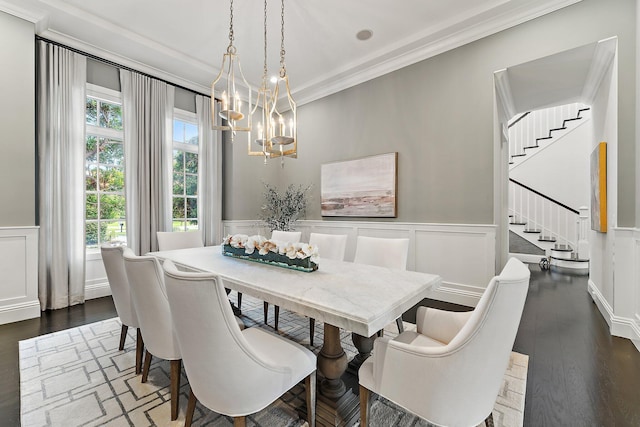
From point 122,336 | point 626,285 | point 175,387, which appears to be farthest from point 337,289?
point 626,285

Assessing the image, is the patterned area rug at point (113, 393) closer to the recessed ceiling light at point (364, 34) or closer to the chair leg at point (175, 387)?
the chair leg at point (175, 387)

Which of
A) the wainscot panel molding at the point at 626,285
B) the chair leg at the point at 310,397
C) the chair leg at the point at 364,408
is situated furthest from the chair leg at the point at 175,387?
the wainscot panel molding at the point at 626,285

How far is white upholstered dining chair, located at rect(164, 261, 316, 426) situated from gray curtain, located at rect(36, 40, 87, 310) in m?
3.17

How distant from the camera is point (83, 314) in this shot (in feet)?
10.2

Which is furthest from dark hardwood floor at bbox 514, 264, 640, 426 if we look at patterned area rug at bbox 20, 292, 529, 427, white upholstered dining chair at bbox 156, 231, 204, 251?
white upholstered dining chair at bbox 156, 231, 204, 251

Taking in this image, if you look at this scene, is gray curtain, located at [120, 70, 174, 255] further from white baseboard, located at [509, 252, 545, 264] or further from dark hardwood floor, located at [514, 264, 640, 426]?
white baseboard, located at [509, 252, 545, 264]

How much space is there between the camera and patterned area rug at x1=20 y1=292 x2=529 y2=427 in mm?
1515

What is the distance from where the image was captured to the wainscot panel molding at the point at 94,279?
11.8 feet

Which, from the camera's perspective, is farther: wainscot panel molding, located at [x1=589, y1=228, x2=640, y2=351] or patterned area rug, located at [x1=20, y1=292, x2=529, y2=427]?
wainscot panel molding, located at [x1=589, y1=228, x2=640, y2=351]

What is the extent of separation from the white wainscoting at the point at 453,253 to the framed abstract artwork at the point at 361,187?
11.1 inches

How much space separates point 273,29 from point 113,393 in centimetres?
372

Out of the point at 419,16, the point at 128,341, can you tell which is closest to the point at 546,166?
the point at 419,16

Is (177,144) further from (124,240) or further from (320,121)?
(320,121)

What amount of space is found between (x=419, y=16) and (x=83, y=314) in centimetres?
495
